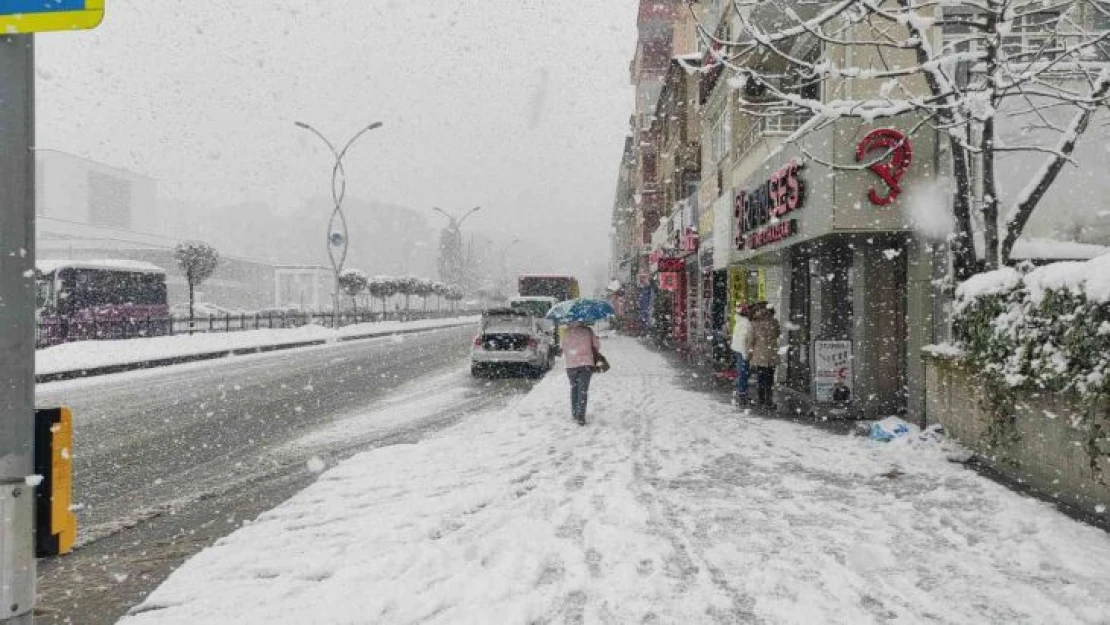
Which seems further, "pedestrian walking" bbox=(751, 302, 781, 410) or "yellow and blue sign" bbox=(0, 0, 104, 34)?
"pedestrian walking" bbox=(751, 302, 781, 410)

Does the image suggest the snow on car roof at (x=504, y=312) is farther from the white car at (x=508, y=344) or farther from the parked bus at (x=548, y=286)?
the parked bus at (x=548, y=286)

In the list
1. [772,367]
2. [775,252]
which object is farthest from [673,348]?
[772,367]

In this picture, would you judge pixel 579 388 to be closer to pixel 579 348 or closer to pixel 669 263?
pixel 579 348

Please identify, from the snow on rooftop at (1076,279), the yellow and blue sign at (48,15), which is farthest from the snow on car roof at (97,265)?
the snow on rooftop at (1076,279)

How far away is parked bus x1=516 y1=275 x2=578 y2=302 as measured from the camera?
37.8 m

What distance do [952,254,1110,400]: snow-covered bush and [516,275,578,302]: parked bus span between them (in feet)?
96.2

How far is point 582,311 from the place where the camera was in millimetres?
11539

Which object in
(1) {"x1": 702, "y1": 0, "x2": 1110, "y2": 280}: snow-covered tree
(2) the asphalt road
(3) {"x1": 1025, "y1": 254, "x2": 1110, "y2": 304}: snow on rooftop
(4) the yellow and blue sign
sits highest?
(1) {"x1": 702, "y1": 0, "x2": 1110, "y2": 280}: snow-covered tree

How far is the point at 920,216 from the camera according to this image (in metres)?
11.2

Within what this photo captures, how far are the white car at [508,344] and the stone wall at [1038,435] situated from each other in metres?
11.1


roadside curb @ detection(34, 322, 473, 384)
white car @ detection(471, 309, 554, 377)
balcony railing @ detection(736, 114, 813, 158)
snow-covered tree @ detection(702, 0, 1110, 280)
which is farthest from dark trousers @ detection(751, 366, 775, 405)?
roadside curb @ detection(34, 322, 473, 384)

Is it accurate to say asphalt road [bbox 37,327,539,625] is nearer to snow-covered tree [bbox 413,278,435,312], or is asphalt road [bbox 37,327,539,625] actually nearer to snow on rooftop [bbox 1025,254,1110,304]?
snow on rooftop [bbox 1025,254,1110,304]

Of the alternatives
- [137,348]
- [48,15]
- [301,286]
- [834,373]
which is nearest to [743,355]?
[834,373]

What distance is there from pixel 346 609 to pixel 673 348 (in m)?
27.5
